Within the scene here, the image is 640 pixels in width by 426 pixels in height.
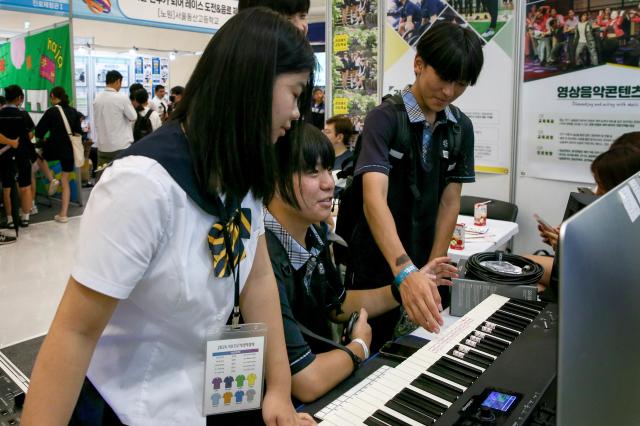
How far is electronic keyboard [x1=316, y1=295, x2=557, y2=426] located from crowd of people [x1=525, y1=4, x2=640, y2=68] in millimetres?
2488

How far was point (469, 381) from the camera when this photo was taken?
0.98m

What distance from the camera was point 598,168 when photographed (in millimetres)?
1979

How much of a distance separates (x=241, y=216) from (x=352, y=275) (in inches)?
44.9

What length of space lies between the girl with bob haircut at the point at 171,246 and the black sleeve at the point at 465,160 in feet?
4.08

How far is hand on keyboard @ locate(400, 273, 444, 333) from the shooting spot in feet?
4.33

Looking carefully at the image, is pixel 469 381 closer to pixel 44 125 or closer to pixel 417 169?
pixel 417 169

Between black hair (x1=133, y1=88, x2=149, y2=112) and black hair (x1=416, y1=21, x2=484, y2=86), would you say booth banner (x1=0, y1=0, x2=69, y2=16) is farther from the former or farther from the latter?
black hair (x1=416, y1=21, x2=484, y2=86)

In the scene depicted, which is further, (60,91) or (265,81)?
(60,91)

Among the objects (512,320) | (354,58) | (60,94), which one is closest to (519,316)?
(512,320)

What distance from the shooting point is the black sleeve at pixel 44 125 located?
6340 mm

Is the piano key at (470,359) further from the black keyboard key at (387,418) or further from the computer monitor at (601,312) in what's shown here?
the computer monitor at (601,312)

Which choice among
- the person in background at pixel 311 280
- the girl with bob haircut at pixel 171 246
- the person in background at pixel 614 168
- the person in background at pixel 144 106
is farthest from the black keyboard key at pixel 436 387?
the person in background at pixel 144 106

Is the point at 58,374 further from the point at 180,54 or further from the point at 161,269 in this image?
the point at 180,54

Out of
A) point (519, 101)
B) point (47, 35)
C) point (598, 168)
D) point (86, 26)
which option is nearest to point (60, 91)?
point (47, 35)
